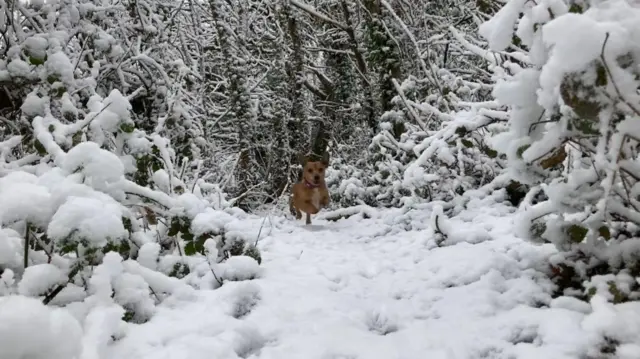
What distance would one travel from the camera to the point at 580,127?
174cm

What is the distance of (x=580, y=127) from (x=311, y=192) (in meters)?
5.23

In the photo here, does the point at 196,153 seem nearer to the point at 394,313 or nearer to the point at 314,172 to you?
the point at 314,172

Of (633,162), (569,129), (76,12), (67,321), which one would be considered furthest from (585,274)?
(76,12)

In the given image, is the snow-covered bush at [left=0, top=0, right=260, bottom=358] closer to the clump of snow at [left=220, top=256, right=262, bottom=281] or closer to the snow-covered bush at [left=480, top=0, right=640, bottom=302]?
the clump of snow at [left=220, top=256, right=262, bottom=281]

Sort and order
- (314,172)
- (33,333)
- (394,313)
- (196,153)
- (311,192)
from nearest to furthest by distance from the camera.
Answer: (33,333), (394,313), (196,153), (311,192), (314,172)

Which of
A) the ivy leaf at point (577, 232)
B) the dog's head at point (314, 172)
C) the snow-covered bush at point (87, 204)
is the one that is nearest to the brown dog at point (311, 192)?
the dog's head at point (314, 172)

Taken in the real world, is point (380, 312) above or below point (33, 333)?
below

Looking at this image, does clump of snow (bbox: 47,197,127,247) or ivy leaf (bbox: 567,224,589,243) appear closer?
clump of snow (bbox: 47,197,127,247)

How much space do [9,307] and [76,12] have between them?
4015 mm

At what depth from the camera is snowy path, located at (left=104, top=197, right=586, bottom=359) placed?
6.81ft

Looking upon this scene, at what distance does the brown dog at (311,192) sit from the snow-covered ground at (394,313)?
306cm

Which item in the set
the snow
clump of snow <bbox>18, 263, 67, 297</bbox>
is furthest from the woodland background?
the snow

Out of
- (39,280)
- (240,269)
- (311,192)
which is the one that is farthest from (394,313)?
(311,192)

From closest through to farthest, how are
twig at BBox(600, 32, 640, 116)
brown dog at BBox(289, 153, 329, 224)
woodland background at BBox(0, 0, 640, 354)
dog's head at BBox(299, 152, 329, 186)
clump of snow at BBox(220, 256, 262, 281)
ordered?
1. twig at BBox(600, 32, 640, 116)
2. woodland background at BBox(0, 0, 640, 354)
3. clump of snow at BBox(220, 256, 262, 281)
4. brown dog at BBox(289, 153, 329, 224)
5. dog's head at BBox(299, 152, 329, 186)
